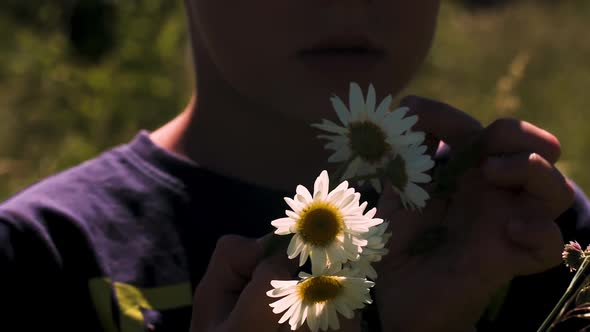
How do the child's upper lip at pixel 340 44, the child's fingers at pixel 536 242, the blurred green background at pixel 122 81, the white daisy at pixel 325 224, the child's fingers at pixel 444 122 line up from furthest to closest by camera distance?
the blurred green background at pixel 122 81 → the child's upper lip at pixel 340 44 → the child's fingers at pixel 444 122 → the child's fingers at pixel 536 242 → the white daisy at pixel 325 224

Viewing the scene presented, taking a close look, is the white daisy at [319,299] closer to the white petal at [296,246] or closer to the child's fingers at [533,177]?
the white petal at [296,246]

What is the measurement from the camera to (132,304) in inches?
61.4

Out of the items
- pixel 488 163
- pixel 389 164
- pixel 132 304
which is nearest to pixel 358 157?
pixel 389 164

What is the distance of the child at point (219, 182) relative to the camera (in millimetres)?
1229

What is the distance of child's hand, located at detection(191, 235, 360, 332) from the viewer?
0.91 metres

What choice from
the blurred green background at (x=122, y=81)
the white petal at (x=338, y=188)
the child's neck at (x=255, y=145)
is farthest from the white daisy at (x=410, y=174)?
the blurred green background at (x=122, y=81)

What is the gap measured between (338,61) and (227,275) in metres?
0.53

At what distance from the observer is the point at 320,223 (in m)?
0.81

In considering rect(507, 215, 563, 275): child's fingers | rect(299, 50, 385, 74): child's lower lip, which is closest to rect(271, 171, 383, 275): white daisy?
rect(507, 215, 563, 275): child's fingers

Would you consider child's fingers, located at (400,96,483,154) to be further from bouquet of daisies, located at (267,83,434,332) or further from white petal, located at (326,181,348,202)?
white petal, located at (326,181,348,202)

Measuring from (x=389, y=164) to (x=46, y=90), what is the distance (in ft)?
8.66

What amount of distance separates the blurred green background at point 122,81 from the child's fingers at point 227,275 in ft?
4.82

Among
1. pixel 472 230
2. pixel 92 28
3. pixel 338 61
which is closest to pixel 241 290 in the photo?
pixel 472 230

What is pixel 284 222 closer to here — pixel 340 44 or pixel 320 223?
pixel 320 223
